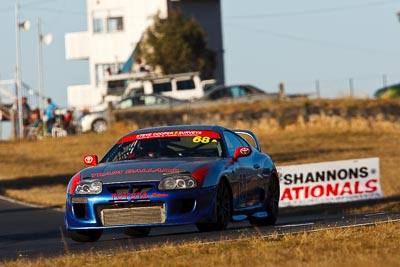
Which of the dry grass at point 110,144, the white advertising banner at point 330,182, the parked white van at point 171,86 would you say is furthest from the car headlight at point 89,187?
the parked white van at point 171,86

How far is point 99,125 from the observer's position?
50719 mm

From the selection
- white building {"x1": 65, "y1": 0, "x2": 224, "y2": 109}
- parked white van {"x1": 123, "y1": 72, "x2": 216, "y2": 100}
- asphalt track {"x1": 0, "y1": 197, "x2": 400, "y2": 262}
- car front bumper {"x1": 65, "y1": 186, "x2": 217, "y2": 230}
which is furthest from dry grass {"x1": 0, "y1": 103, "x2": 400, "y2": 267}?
white building {"x1": 65, "y1": 0, "x2": 224, "y2": 109}

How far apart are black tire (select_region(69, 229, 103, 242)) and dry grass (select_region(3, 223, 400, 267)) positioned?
7.90 feet

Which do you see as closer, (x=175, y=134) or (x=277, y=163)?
(x=175, y=134)

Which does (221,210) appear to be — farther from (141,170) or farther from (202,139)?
(202,139)

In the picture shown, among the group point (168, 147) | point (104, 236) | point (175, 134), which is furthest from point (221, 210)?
point (104, 236)

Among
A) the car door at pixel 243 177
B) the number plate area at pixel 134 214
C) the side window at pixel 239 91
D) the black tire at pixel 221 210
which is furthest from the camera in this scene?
the side window at pixel 239 91

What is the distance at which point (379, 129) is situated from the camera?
1823 inches

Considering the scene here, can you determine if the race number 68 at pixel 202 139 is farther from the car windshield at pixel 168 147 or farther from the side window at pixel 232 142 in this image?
the side window at pixel 232 142

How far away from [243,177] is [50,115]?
108 feet

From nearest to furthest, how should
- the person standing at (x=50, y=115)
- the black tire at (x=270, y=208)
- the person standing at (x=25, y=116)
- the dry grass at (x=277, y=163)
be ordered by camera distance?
the dry grass at (x=277, y=163)
the black tire at (x=270, y=208)
the person standing at (x=50, y=115)
the person standing at (x=25, y=116)

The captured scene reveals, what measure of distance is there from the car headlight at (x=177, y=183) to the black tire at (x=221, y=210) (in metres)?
0.36

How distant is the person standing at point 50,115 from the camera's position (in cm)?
4747

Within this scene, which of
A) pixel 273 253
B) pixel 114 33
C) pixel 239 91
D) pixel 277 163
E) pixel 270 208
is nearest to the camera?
pixel 273 253
